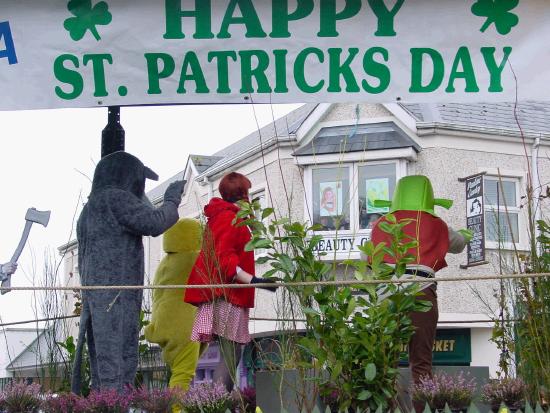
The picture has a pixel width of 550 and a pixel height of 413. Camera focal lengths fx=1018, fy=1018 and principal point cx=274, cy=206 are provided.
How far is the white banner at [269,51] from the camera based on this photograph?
4.85 meters

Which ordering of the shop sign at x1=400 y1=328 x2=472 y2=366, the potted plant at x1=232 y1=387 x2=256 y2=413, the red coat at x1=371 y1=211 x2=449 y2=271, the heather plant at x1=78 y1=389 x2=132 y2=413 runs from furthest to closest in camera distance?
the shop sign at x1=400 y1=328 x2=472 y2=366 < the red coat at x1=371 y1=211 x2=449 y2=271 < the potted plant at x1=232 y1=387 x2=256 y2=413 < the heather plant at x1=78 y1=389 x2=132 y2=413

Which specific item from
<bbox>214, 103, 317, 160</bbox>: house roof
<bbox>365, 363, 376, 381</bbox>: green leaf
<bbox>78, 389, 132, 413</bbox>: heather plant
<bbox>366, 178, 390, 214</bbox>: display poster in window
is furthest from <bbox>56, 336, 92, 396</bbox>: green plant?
<bbox>214, 103, 317, 160</bbox>: house roof

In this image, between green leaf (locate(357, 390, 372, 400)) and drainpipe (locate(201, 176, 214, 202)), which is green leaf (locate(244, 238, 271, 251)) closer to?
green leaf (locate(357, 390, 372, 400))

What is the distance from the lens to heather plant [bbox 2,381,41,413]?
4.29 m

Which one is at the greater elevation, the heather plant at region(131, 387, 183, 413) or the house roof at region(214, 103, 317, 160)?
the house roof at region(214, 103, 317, 160)

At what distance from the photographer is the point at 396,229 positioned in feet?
14.2

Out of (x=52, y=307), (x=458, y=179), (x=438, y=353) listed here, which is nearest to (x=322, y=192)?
(x=458, y=179)

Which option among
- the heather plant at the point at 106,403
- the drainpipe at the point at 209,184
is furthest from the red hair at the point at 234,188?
the drainpipe at the point at 209,184

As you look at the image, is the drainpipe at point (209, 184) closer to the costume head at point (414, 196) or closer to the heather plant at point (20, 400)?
the costume head at point (414, 196)

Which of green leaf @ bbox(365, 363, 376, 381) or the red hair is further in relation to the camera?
the red hair

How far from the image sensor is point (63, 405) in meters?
4.21

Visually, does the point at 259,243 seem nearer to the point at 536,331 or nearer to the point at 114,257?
the point at 536,331

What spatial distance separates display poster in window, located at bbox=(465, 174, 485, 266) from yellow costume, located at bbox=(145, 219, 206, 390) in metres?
19.6

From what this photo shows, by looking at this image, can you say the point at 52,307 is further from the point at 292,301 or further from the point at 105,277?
the point at 292,301
